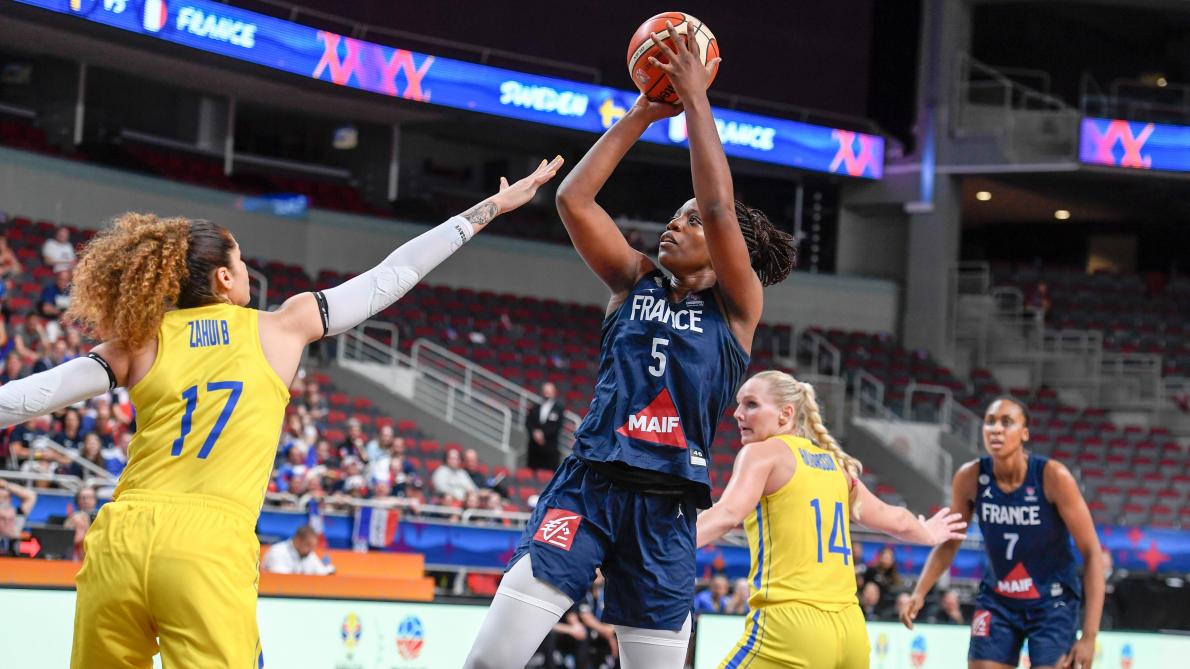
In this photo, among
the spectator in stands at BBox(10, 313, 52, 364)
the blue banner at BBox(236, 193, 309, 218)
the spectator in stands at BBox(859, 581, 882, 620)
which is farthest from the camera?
the blue banner at BBox(236, 193, 309, 218)

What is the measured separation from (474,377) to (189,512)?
57.7ft

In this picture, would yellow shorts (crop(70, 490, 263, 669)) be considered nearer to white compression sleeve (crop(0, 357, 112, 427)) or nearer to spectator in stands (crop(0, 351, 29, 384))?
white compression sleeve (crop(0, 357, 112, 427))

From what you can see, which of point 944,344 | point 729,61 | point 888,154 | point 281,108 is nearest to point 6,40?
point 281,108

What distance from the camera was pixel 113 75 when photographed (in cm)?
2361

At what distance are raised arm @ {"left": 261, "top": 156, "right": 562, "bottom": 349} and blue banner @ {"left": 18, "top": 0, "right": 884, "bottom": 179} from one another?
15.5 m

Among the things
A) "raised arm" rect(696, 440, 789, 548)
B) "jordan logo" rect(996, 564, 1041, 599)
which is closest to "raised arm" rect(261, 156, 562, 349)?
"raised arm" rect(696, 440, 789, 548)

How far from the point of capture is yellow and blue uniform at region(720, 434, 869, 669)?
5133mm

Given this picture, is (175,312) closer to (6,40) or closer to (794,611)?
(794,611)

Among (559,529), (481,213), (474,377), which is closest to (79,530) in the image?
(481,213)

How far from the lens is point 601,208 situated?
166 inches

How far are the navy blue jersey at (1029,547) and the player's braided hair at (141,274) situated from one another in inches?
185

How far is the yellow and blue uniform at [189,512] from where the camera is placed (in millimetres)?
3473

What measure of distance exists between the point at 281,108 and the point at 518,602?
21171 millimetres

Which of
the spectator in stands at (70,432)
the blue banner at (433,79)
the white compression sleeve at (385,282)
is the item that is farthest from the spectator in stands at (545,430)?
the white compression sleeve at (385,282)
